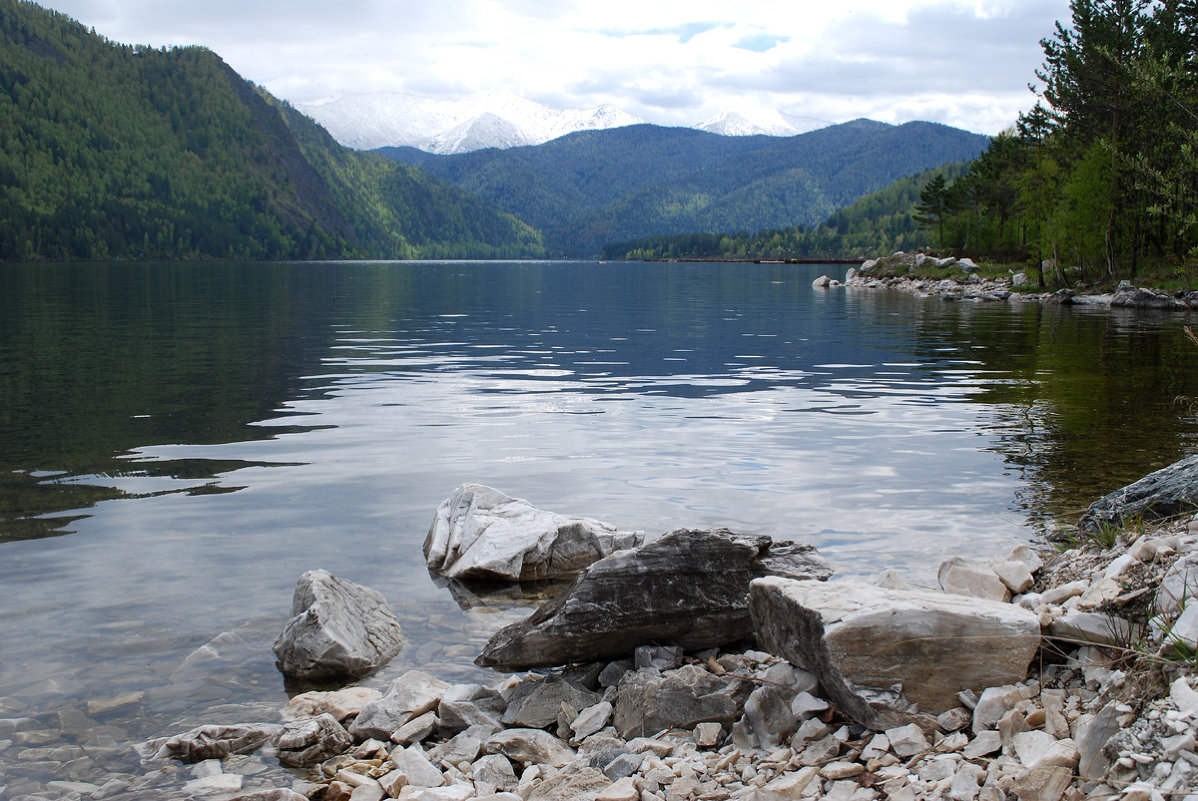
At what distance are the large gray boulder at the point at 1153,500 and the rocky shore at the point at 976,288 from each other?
61.7 m

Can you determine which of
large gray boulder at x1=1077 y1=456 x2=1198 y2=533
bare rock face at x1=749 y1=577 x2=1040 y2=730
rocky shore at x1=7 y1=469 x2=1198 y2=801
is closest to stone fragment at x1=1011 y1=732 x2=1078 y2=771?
rocky shore at x1=7 y1=469 x2=1198 y2=801

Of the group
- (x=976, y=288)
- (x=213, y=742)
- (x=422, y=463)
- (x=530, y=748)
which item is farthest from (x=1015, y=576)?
(x=976, y=288)

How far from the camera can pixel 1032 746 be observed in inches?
242

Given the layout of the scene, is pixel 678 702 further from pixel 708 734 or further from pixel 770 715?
pixel 770 715

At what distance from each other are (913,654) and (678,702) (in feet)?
7.00

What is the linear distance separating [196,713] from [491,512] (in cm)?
553

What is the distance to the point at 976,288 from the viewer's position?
95.2m

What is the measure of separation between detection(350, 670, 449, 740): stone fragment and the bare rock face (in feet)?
12.3

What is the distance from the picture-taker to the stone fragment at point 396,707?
8.38 metres

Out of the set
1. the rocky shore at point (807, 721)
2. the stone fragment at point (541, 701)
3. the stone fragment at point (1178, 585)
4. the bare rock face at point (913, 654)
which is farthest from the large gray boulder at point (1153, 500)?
the stone fragment at point (541, 701)

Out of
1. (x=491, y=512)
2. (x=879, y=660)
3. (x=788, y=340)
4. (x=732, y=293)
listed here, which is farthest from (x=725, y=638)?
(x=732, y=293)

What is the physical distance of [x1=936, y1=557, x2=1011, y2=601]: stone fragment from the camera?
9.80 meters

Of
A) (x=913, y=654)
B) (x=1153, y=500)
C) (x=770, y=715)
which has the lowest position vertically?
(x=770, y=715)

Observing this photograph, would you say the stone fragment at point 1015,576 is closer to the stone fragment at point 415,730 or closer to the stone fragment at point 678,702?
the stone fragment at point 678,702
